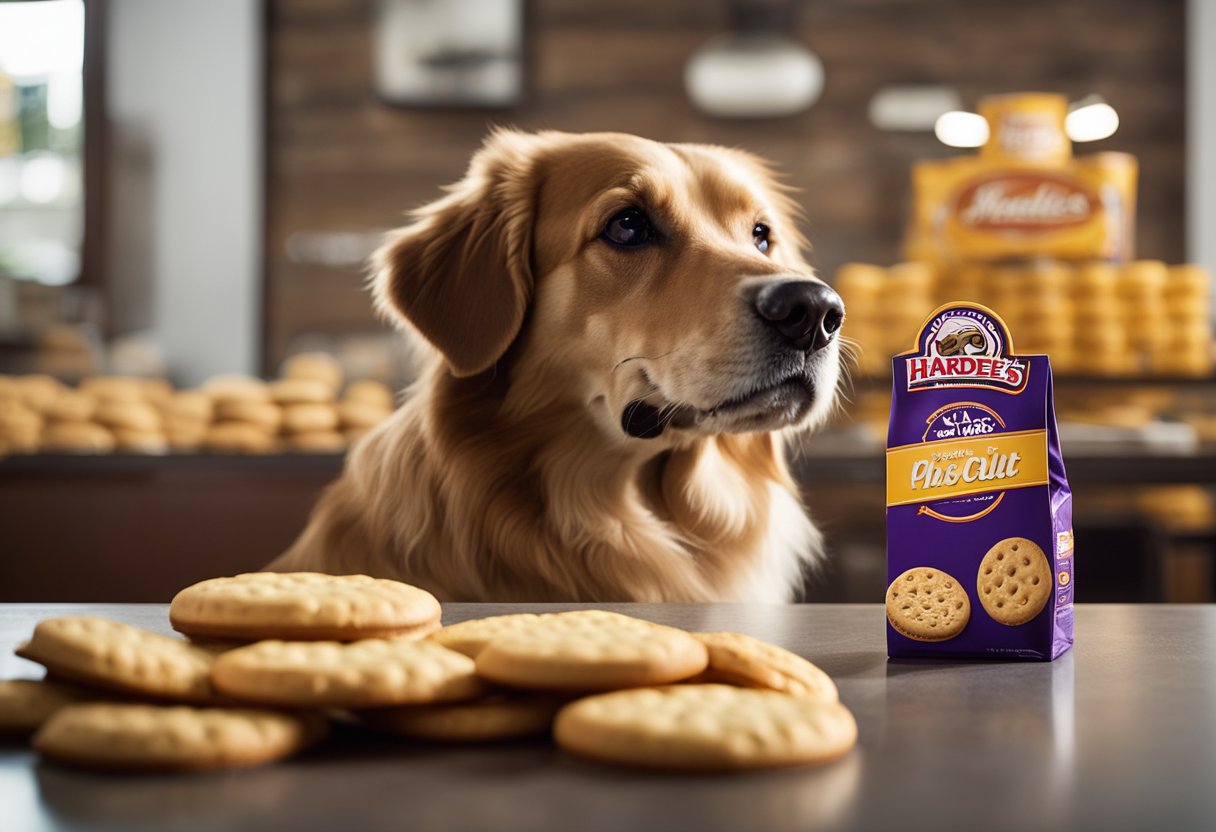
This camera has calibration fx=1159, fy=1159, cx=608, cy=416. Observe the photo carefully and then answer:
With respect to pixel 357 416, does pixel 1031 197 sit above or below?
above

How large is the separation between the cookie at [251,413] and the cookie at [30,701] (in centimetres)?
214

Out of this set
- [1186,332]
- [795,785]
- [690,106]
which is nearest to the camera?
[795,785]

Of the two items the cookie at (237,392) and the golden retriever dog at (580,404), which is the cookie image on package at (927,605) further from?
the cookie at (237,392)

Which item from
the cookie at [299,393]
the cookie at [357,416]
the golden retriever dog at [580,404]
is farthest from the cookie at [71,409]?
the golden retriever dog at [580,404]

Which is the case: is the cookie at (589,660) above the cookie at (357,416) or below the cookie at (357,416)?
below

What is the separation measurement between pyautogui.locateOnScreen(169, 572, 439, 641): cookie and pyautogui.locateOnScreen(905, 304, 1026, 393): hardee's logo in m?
0.44

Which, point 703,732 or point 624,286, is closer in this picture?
point 703,732

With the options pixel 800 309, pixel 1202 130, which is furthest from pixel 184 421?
pixel 1202 130

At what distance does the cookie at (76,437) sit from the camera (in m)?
2.69

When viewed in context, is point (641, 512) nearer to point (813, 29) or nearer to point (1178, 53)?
point (813, 29)

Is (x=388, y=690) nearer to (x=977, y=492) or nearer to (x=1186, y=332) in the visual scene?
(x=977, y=492)

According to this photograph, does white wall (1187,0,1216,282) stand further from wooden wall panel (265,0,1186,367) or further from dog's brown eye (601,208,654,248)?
dog's brown eye (601,208,654,248)

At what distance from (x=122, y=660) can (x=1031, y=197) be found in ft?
9.83

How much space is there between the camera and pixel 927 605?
35.4 inches
